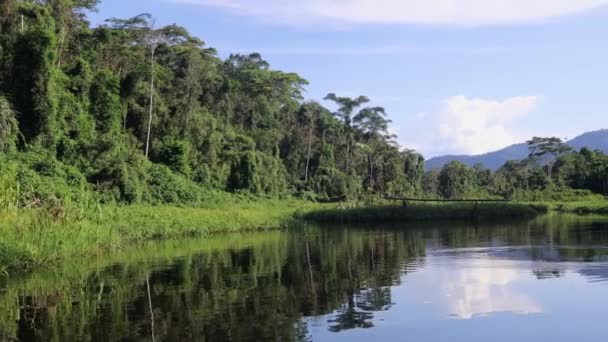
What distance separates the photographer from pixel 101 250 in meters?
26.1

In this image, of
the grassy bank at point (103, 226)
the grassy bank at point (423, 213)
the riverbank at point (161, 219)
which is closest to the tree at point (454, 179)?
the riverbank at point (161, 219)

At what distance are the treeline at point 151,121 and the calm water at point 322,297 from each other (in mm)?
8537

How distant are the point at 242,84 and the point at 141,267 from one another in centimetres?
5168

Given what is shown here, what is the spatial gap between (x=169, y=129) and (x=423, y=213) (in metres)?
22.1

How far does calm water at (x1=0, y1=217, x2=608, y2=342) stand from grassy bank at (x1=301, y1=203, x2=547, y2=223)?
24.9 meters

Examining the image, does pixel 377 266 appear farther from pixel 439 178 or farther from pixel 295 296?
pixel 439 178

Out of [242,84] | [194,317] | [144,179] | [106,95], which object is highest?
[242,84]

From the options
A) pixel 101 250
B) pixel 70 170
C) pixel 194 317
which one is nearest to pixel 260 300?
pixel 194 317

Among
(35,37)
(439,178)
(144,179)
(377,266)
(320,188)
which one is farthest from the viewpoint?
(439,178)

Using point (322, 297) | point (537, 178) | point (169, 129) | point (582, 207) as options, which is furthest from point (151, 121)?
point (537, 178)

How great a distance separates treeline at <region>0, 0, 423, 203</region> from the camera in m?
36.8

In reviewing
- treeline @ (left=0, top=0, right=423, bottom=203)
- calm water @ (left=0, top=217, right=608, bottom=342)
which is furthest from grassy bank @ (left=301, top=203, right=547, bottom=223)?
calm water @ (left=0, top=217, right=608, bottom=342)

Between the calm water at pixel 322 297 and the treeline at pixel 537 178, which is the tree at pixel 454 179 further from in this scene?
the calm water at pixel 322 297

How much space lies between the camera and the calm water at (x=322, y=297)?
11.7m
